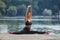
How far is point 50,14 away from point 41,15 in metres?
0.25

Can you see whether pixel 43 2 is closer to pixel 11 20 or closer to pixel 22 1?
pixel 22 1

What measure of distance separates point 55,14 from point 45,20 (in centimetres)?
37

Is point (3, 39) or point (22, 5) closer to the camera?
point (3, 39)

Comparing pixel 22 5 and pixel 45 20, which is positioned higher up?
pixel 22 5

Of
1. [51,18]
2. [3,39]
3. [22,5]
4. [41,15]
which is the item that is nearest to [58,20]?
[51,18]

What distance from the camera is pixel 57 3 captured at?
5535 mm

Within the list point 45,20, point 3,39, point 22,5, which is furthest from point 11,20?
point 3,39

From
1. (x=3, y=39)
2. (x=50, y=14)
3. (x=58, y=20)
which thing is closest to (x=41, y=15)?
(x=50, y=14)

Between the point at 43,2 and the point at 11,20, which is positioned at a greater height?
the point at 43,2

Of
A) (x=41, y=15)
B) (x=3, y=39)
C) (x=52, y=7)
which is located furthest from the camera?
(x=52, y=7)

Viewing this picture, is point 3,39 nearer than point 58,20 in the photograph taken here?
Yes

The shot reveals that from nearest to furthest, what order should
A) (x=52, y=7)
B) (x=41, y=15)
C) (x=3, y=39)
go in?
(x=3, y=39), (x=41, y=15), (x=52, y=7)

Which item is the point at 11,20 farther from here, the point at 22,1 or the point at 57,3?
the point at 57,3

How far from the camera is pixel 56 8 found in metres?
5.47
